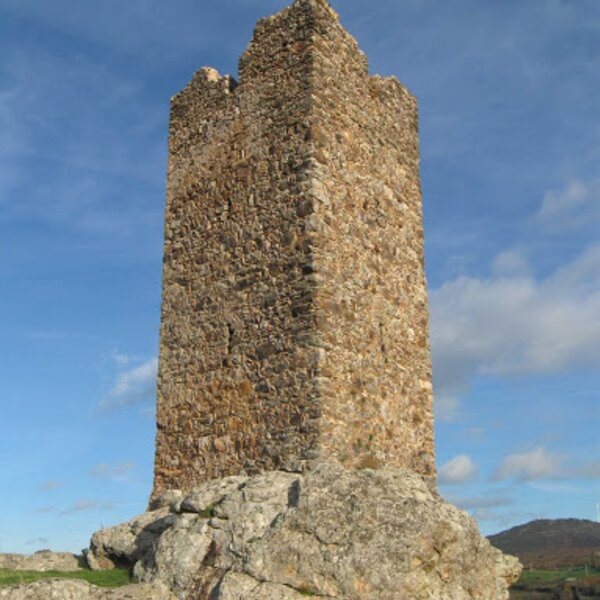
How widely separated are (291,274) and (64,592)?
544cm

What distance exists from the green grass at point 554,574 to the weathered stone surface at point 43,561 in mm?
70690

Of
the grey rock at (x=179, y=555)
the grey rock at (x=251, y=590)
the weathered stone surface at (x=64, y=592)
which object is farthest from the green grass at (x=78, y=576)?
the grey rock at (x=251, y=590)

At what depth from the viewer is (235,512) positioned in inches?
407

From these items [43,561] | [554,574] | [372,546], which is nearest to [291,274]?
[372,546]

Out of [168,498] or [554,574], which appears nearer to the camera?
[168,498]

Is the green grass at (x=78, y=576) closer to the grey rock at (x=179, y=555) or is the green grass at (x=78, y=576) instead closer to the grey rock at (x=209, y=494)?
the grey rock at (x=179, y=555)

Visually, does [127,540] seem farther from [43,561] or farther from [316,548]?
[316,548]

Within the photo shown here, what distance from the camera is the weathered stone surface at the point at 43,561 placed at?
40.1 feet

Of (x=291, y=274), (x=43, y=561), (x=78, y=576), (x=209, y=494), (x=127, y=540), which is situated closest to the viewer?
(x=78, y=576)

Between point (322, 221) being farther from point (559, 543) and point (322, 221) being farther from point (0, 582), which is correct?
point (559, 543)

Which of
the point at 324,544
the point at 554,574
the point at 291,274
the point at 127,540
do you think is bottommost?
the point at 324,544

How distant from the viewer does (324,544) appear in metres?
9.33

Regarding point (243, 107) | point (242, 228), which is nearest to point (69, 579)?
point (242, 228)

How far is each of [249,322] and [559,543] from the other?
109134 millimetres
